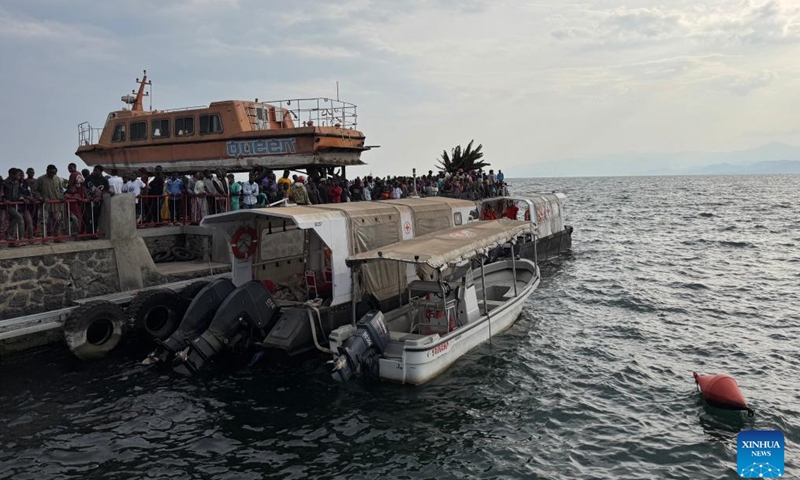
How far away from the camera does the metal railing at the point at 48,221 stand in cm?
1357

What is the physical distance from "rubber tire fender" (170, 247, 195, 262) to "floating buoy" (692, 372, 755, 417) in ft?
49.5

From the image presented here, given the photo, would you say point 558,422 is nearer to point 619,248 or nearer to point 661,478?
point 661,478

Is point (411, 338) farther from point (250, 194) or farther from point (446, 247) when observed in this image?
point (250, 194)

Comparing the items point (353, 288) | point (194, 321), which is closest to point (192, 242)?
point (194, 321)

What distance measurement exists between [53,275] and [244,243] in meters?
4.70

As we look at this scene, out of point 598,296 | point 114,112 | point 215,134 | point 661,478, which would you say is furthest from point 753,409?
point 114,112

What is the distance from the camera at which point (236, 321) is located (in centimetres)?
1262

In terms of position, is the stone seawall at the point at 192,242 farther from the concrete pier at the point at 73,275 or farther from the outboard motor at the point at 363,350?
the outboard motor at the point at 363,350

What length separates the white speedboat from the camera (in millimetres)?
11328

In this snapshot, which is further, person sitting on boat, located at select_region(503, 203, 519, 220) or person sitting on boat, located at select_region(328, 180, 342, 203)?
person sitting on boat, located at select_region(503, 203, 519, 220)

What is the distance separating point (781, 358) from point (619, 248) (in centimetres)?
1858

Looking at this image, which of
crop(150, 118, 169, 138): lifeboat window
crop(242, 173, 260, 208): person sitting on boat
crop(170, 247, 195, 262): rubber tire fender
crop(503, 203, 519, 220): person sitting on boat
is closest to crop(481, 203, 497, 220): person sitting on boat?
crop(503, 203, 519, 220): person sitting on boat

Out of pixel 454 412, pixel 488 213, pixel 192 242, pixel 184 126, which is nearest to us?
pixel 454 412

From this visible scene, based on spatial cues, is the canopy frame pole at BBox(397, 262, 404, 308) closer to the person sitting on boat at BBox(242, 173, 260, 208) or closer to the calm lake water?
the calm lake water
